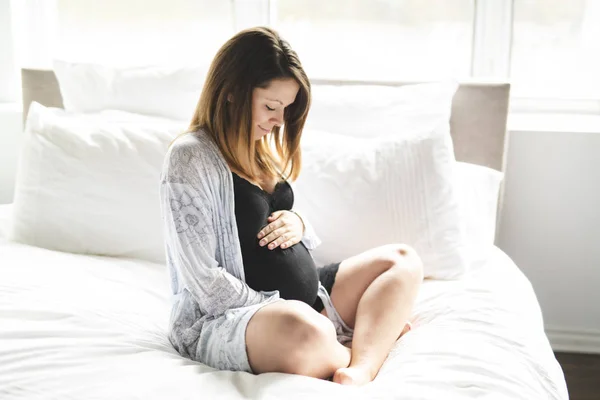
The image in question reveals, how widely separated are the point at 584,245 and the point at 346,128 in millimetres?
932

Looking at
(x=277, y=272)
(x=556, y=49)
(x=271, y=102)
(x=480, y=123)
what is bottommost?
(x=277, y=272)

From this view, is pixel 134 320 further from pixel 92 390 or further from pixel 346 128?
A: pixel 346 128

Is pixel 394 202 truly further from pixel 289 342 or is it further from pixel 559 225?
pixel 559 225

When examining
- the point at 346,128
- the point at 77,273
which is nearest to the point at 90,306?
the point at 77,273

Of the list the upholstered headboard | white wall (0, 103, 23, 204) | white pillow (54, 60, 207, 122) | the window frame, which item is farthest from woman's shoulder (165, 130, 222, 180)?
white wall (0, 103, 23, 204)

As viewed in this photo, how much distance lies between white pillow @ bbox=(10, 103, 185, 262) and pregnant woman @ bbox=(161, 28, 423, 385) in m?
0.40

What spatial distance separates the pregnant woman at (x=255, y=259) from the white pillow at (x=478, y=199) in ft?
1.09

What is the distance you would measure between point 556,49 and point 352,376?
1.64 m

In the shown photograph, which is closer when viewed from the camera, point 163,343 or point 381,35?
point 163,343

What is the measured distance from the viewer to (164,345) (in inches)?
59.1

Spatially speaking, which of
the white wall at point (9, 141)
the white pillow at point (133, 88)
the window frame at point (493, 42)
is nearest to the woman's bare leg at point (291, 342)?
the white pillow at point (133, 88)

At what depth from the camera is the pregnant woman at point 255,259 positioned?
1.39 m

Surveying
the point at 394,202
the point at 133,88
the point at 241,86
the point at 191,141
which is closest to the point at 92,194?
the point at 133,88

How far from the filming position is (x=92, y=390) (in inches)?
48.8
